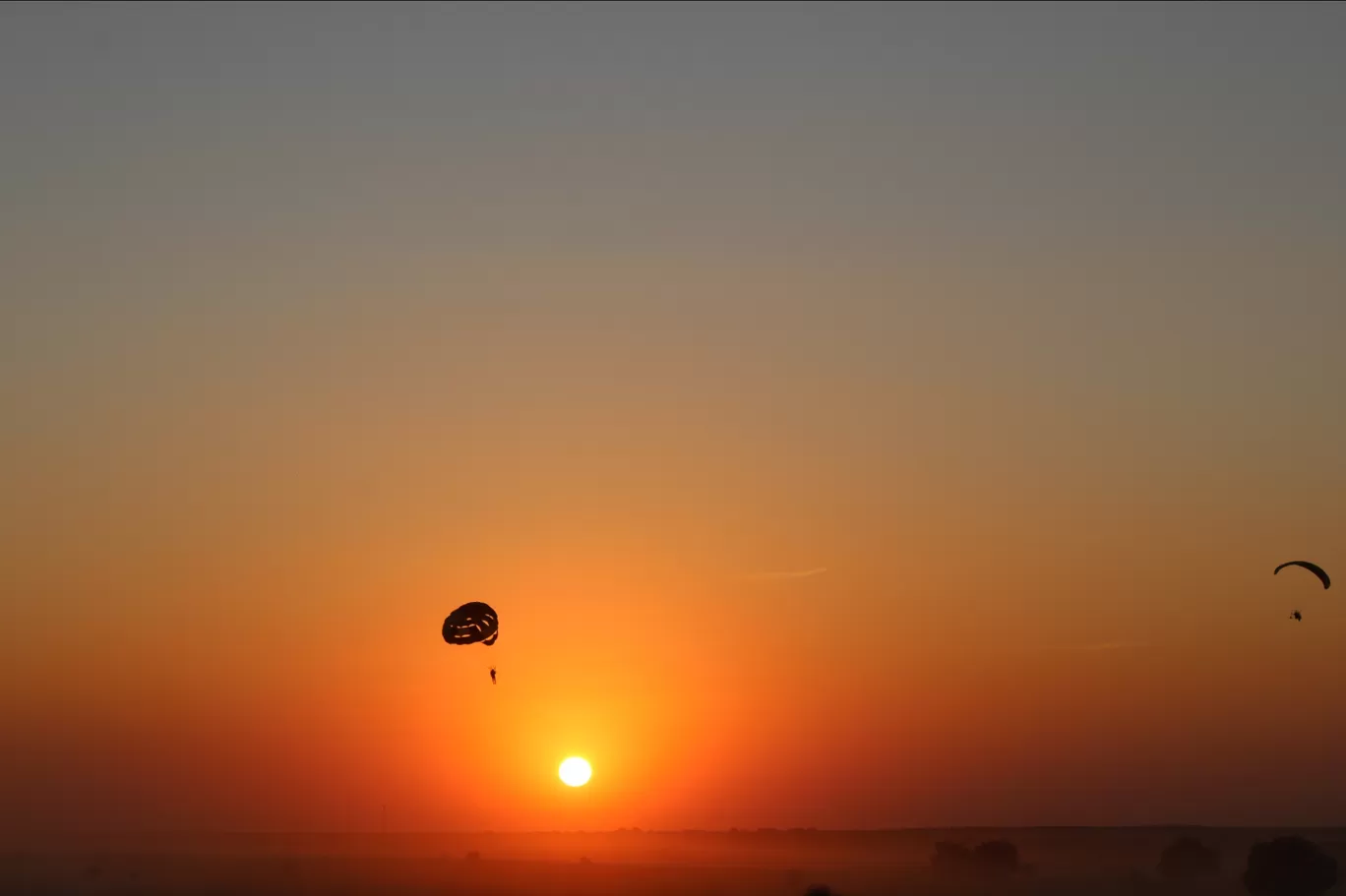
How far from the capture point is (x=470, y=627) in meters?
67.5

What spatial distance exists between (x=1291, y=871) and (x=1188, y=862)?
61057 millimetres

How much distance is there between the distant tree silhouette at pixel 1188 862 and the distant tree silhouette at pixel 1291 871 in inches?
2133

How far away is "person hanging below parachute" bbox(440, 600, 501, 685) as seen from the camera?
220 ft

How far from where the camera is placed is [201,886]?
547 ft

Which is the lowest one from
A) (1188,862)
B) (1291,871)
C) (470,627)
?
(470,627)

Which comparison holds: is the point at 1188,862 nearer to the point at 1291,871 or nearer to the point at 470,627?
the point at 1291,871

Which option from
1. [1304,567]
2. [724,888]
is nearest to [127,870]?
[724,888]

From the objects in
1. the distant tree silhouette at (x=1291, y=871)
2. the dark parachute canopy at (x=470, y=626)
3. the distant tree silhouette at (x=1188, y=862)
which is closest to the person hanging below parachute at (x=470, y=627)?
the dark parachute canopy at (x=470, y=626)

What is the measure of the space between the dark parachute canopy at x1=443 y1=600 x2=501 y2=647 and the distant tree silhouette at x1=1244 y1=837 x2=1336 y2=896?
93549 mm

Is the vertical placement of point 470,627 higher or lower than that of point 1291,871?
lower

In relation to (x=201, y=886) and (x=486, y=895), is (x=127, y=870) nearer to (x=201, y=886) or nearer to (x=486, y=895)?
(x=201, y=886)

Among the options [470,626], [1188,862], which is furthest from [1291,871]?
[470,626]

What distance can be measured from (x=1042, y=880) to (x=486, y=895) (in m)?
78.6

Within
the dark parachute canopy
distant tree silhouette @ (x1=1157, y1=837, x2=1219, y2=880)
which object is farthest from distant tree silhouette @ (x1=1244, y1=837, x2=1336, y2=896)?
the dark parachute canopy
